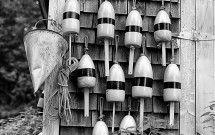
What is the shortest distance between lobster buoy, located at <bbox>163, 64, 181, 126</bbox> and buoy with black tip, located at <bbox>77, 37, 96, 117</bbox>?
23.2 inches

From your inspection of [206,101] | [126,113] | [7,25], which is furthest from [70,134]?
[7,25]

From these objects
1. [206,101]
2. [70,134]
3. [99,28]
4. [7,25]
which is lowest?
[70,134]

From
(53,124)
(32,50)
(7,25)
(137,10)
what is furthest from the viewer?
(7,25)

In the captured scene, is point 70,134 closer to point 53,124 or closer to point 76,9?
point 53,124

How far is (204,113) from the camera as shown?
318 cm

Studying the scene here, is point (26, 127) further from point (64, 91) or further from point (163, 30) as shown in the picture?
point (163, 30)

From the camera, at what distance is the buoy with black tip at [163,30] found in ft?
10.3

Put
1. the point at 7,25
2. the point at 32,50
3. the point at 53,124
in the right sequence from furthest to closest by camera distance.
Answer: the point at 7,25, the point at 53,124, the point at 32,50

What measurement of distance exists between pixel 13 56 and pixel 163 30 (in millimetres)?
8009

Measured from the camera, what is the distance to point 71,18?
9.87 ft

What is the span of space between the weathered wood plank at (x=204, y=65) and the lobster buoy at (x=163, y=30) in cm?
36

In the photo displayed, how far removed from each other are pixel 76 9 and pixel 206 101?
4.38ft

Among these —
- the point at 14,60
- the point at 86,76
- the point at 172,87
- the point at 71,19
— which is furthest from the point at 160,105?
the point at 14,60

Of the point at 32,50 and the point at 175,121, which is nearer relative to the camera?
the point at 32,50
